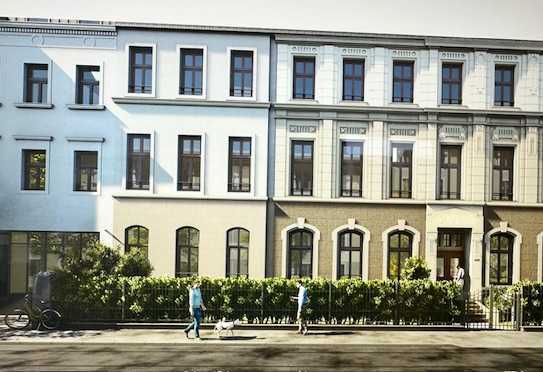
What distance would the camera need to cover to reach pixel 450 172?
21203 mm

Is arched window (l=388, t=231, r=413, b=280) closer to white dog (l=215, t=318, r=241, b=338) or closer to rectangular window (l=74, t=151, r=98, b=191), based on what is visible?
white dog (l=215, t=318, r=241, b=338)

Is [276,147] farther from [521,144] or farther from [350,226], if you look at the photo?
[521,144]

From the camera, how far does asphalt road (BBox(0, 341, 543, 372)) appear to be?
11.8 metres

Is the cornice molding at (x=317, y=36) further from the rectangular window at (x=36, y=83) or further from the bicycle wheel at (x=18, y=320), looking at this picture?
the bicycle wheel at (x=18, y=320)

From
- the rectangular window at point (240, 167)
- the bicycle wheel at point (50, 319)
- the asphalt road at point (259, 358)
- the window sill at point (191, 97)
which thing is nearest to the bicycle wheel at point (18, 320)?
the bicycle wheel at point (50, 319)

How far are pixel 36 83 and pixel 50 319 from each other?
11831 mm

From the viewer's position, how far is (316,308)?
16.5m

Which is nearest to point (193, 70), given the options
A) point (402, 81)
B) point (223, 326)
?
point (402, 81)

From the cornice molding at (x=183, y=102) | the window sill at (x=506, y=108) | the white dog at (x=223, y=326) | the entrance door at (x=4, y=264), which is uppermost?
the window sill at (x=506, y=108)

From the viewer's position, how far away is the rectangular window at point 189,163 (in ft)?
67.6

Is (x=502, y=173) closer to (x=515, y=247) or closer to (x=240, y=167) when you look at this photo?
(x=515, y=247)

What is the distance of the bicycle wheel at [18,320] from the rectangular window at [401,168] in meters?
17.1

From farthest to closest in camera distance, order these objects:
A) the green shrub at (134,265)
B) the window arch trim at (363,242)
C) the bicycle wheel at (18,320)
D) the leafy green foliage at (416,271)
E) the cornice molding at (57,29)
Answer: the window arch trim at (363,242) < the cornice molding at (57,29) < the leafy green foliage at (416,271) < the green shrub at (134,265) < the bicycle wheel at (18,320)

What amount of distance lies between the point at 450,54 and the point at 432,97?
95.0 inches
